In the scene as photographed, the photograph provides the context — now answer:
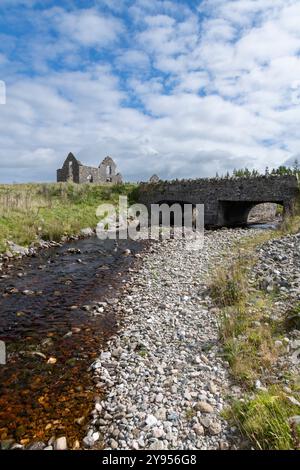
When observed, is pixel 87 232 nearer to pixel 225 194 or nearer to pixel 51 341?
pixel 225 194

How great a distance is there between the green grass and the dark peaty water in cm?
268

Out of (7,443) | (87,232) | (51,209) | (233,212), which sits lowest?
(7,443)

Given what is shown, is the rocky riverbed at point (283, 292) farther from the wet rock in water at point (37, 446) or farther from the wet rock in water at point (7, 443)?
the wet rock in water at point (7, 443)

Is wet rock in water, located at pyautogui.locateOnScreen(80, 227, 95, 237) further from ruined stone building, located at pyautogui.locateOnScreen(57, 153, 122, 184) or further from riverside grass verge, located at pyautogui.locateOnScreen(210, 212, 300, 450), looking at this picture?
ruined stone building, located at pyautogui.locateOnScreen(57, 153, 122, 184)

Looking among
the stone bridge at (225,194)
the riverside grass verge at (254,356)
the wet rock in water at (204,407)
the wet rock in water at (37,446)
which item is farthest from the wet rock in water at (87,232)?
the wet rock in water at (204,407)

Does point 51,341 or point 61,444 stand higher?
A: point 51,341

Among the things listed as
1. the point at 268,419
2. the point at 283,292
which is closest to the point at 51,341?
the point at 268,419

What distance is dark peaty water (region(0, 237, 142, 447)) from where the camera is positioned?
5.46m

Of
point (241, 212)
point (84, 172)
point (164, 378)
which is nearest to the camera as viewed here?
point (164, 378)

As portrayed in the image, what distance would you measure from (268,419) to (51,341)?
587 cm

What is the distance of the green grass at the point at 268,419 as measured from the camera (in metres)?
4.21

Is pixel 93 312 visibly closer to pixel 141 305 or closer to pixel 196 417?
pixel 141 305

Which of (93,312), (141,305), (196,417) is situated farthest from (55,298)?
(196,417)

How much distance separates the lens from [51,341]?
8.23 m
